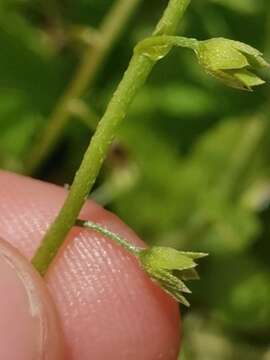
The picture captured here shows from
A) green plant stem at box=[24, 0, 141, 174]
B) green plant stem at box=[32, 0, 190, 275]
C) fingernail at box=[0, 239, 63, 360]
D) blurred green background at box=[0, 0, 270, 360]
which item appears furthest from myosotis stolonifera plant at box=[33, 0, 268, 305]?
blurred green background at box=[0, 0, 270, 360]

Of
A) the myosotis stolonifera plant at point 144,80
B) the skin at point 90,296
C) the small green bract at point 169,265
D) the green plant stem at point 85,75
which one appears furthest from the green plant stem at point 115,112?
the green plant stem at point 85,75

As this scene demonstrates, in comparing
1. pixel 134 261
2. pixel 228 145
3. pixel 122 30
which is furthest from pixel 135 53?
pixel 228 145

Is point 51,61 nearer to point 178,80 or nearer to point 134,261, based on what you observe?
point 178,80

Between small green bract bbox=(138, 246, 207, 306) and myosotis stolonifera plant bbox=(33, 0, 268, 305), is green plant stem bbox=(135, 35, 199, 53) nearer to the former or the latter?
myosotis stolonifera plant bbox=(33, 0, 268, 305)

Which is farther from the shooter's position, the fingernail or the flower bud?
the fingernail

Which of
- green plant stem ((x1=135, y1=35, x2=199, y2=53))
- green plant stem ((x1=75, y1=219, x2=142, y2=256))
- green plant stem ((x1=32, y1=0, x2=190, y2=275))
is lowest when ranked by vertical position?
green plant stem ((x1=75, y1=219, x2=142, y2=256))

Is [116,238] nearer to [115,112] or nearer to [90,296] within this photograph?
[115,112]

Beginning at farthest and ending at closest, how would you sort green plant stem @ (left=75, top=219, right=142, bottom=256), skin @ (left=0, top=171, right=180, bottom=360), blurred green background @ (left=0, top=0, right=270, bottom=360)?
blurred green background @ (left=0, top=0, right=270, bottom=360), skin @ (left=0, top=171, right=180, bottom=360), green plant stem @ (left=75, top=219, right=142, bottom=256)
